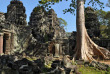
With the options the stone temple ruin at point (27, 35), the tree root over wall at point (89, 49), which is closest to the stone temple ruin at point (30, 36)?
the stone temple ruin at point (27, 35)

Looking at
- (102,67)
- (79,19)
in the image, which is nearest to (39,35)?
(79,19)

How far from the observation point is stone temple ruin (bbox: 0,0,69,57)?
32.6ft

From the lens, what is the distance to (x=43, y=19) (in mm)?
21312

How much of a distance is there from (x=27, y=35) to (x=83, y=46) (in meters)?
9.16

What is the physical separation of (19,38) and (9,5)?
715 cm

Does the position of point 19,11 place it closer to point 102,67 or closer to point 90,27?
point 90,27

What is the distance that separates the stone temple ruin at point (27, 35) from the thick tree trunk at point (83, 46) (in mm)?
2144

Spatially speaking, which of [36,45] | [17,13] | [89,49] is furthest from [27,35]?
[89,49]

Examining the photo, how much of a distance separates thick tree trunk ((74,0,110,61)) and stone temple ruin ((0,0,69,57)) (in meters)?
2.14

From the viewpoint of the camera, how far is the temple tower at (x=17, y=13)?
17672 millimetres

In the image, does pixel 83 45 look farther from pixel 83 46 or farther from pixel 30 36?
pixel 30 36

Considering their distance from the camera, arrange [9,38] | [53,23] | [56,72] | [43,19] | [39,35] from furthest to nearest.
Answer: [53,23] → [43,19] → [39,35] → [9,38] → [56,72]

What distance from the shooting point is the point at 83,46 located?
7.36m

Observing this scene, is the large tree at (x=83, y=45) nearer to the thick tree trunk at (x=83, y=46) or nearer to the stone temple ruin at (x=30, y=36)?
the thick tree trunk at (x=83, y=46)
